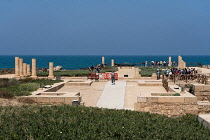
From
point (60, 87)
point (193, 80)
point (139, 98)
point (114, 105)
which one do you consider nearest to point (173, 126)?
point (139, 98)

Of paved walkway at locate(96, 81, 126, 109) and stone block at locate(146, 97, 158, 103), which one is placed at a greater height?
stone block at locate(146, 97, 158, 103)

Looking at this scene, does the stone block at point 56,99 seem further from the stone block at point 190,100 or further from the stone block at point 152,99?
the stone block at point 190,100

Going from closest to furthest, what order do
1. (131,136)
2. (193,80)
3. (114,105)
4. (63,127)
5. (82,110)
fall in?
(131,136), (63,127), (82,110), (114,105), (193,80)

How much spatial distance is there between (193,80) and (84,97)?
11914mm

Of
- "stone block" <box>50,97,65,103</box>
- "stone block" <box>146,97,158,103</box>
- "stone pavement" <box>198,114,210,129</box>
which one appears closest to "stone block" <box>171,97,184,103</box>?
"stone block" <box>146,97,158,103</box>

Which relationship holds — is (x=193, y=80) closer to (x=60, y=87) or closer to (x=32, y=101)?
(x=60, y=87)

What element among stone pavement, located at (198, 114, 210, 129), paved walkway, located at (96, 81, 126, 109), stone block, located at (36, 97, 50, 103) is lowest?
paved walkway, located at (96, 81, 126, 109)

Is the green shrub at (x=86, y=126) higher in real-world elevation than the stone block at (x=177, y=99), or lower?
higher

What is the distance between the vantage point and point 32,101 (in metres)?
15.6

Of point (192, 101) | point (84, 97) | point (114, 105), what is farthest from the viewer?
point (84, 97)

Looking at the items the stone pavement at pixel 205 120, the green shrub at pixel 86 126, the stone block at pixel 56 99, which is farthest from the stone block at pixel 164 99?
the stone pavement at pixel 205 120

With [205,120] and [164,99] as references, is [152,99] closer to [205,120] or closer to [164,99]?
[164,99]

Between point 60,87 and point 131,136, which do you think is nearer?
point 131,136

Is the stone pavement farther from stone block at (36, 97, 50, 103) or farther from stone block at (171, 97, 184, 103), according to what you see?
stone block at (36, 97, 50, 103)
